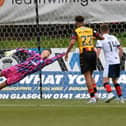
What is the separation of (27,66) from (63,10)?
1.56 metres

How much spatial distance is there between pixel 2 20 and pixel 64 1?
5.15 ft

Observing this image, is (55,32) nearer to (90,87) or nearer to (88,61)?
(88,61)

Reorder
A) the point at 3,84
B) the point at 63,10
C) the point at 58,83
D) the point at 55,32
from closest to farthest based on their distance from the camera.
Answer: the point at 3,84
the point at 58,83
the point at 63,10
the point at 55,32

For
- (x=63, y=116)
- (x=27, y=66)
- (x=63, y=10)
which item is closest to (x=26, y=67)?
(x=27, y=66)

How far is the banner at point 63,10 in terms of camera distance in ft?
49.3

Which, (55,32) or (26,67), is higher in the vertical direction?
(55,32)

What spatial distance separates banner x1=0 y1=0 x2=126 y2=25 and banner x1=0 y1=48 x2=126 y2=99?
926 millimetres

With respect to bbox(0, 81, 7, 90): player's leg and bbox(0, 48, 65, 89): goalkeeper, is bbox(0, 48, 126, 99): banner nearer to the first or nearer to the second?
bbox(0, 48, 65, 89): goalkeeper

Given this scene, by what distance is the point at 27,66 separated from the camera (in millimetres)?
14992

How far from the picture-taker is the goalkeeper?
14.8 meters

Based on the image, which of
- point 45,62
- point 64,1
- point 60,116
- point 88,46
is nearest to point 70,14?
point 64,1

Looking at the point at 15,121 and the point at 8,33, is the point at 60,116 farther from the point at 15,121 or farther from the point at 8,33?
the point at 8,33

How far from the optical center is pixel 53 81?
14688mm

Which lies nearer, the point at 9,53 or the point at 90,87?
the point at 90,87
